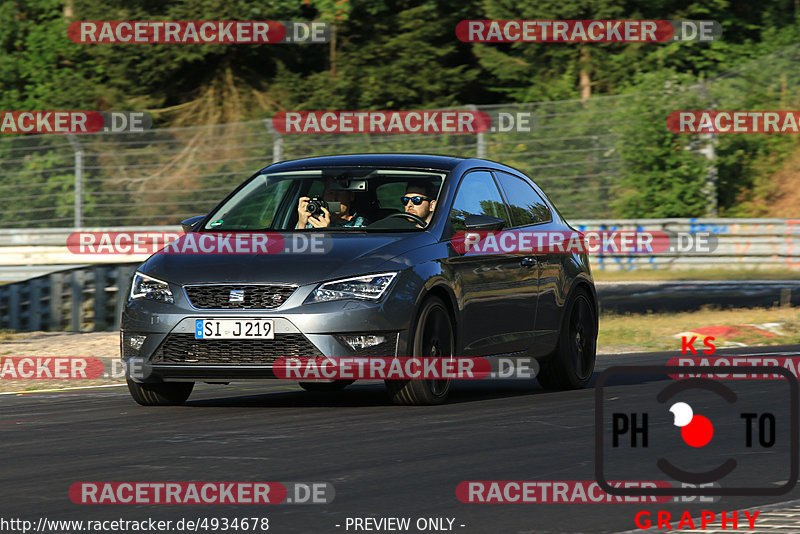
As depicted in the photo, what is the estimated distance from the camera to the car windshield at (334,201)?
34.2ft

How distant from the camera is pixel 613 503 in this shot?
256 inches

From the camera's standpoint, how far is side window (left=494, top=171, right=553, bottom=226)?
1143 centimetres

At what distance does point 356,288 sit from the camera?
372 inches

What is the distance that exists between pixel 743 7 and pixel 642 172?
8327 millimetres

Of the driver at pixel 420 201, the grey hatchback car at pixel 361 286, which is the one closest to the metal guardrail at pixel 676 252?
the grey hatchback car at pixel 361 286

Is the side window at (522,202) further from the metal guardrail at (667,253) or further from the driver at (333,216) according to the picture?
the metal guardrail at (667,253)

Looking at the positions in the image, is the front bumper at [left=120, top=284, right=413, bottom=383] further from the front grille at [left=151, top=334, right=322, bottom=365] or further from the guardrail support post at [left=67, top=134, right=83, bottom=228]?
the guardrail support post at [left=67, top=134, right=83, bottom=228]

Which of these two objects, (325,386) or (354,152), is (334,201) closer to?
(325,386)

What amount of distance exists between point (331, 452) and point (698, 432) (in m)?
Answer: 2.31

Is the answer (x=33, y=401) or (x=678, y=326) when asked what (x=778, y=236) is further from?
(x=33, y=401)

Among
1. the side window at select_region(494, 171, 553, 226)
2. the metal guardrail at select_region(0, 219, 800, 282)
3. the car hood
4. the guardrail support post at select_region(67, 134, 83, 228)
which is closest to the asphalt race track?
the car hood

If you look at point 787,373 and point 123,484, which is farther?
point 123,484

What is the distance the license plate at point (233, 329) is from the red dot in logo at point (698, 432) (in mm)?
2600

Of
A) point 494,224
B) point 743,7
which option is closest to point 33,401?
point 494,224
